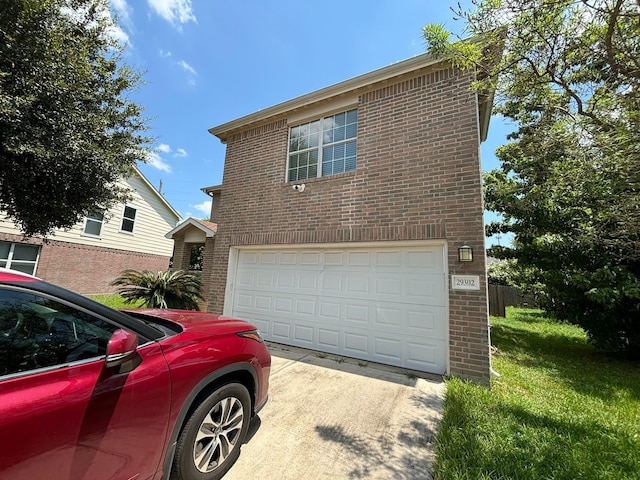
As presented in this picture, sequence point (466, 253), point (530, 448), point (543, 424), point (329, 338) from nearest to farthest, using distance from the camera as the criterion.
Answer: point (530, 448) → point (543, 424) → point (466, 253) → point (329, 338)

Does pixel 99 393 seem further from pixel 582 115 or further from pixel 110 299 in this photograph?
pixel 110 299

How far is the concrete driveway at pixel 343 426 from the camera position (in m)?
2.45

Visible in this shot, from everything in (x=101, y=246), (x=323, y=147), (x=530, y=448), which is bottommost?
(x=530, y=448)

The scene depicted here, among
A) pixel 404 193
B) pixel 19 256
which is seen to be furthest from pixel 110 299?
pixel 404 193

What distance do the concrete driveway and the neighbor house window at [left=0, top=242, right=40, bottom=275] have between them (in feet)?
41.4

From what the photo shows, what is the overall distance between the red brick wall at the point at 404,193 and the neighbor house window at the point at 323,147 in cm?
26

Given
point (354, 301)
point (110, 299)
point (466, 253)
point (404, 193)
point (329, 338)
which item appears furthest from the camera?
point (110, 299)

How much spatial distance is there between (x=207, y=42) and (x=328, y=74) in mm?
3505

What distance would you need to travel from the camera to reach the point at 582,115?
3812 millimetres

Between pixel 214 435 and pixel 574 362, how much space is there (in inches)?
289

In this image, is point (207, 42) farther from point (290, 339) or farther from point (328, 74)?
point (290, 339)

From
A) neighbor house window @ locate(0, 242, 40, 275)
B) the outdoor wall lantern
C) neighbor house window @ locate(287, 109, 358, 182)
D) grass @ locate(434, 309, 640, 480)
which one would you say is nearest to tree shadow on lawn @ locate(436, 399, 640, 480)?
grass @ locate(434, 309, 640, 480)

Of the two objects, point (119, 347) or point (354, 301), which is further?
point (354, 301)

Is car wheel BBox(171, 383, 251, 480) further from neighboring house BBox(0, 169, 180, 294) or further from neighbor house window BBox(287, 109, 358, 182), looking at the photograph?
neighboring house BBox(0, 169, 180, 294)
